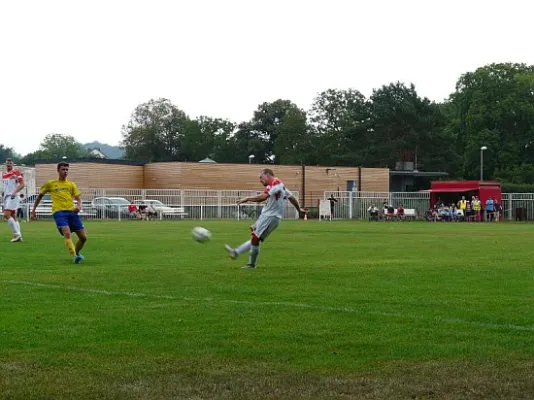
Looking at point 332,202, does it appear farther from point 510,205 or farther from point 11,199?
point 11,199

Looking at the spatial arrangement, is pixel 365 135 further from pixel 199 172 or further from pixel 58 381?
pixel 58 381

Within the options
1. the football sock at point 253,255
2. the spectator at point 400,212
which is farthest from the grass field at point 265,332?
the spectator at point 400,212

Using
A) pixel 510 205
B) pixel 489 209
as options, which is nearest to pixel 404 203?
pixel 510 205

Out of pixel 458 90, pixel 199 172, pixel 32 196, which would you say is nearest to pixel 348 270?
pixel 32 196

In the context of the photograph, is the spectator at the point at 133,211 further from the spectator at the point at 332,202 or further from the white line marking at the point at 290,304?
the white line marking at the point at 290,304

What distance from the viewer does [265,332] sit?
9.09 meters

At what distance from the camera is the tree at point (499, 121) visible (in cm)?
10456

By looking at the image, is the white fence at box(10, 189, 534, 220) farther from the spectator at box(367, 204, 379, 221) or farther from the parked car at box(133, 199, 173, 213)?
the spectator at box(367, 204, 379, 221)

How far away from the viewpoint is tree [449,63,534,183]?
105 meters

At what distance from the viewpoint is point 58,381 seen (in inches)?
273

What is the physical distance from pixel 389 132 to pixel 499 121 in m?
14.7

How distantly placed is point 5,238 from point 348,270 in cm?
1455

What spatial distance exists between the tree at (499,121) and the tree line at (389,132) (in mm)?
118

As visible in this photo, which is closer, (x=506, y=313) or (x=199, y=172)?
(x=506, y=313)
